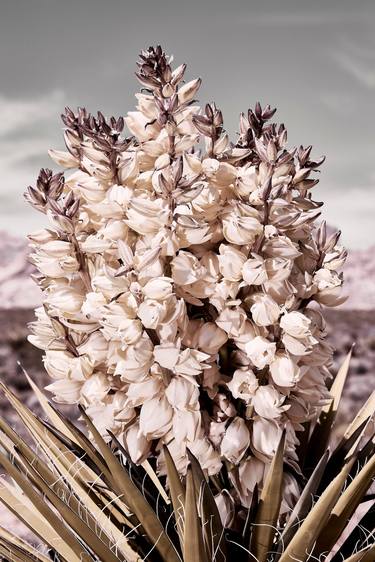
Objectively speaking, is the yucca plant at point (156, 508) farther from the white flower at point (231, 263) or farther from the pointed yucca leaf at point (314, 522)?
the white flower at point (231, 263)

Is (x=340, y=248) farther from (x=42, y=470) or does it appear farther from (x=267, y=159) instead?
(x=42, y=470)

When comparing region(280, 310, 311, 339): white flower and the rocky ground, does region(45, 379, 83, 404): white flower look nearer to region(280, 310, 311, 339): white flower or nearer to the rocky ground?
region(280, 310, 311, 339): white flower

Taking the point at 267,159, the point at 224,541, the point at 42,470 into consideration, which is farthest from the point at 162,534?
the point at 267,159

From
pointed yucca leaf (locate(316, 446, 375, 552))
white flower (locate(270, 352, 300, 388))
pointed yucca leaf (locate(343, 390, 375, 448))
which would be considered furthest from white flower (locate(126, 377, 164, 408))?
pointed yucca leaf (locate(343, 390, 375, 448))

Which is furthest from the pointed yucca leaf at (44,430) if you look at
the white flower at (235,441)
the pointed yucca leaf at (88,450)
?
the white flower at (235,441)

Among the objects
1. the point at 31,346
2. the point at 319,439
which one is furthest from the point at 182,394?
the point at 31,346

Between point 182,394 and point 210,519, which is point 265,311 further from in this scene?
point 210,519
